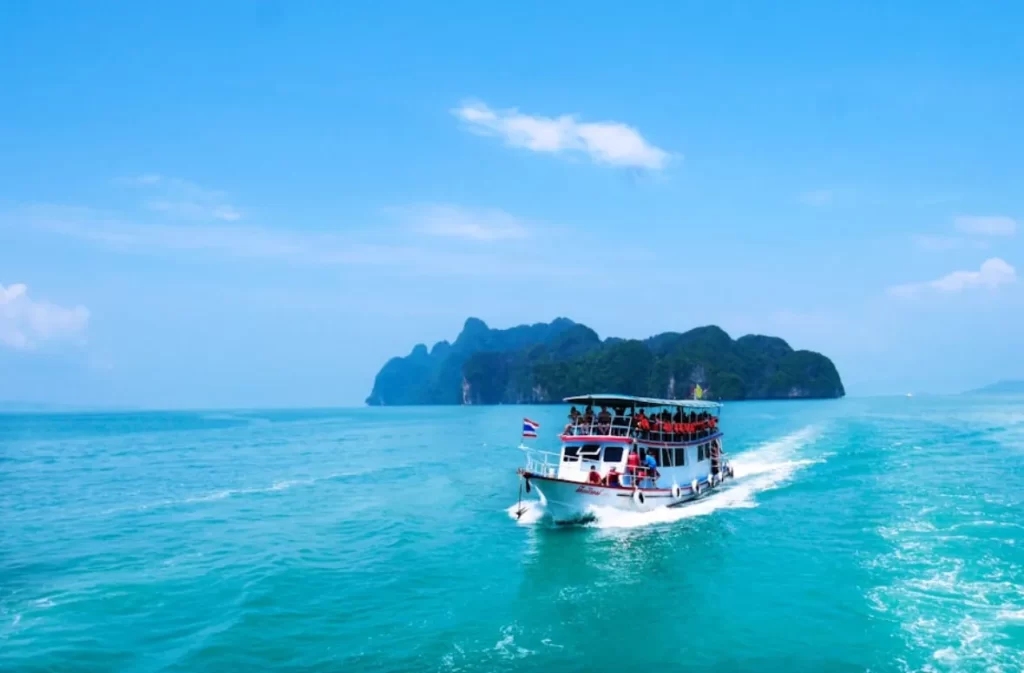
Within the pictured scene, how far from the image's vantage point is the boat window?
132 ft

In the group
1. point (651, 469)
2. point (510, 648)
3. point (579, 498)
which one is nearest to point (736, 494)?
point (651, 469)

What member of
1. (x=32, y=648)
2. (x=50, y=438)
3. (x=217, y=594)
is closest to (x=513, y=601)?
(x=217, y=594)

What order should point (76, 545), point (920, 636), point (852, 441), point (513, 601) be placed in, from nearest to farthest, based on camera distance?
point (920, 636), point (513, 601), point (76, 545), point (852, 441)

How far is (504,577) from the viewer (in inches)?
1190

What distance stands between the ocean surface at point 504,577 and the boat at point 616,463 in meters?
1.44

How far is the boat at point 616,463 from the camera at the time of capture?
38.5 m

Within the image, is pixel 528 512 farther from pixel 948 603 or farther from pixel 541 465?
pixel 948 603

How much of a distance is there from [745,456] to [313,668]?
2396 inches

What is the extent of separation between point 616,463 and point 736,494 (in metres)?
14.3

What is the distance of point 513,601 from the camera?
88.7 ft

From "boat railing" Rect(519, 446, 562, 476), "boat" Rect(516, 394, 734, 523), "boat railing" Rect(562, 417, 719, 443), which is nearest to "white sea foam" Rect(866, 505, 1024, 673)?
"boat" Rect(516, 394, 734, 523)

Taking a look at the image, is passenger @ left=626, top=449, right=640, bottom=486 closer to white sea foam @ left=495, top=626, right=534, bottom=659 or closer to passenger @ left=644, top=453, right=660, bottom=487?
passenger @ left=644, top=453, right=660, bottom=487

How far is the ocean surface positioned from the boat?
4.72ft

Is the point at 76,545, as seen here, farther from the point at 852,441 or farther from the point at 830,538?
the point at 852,441
